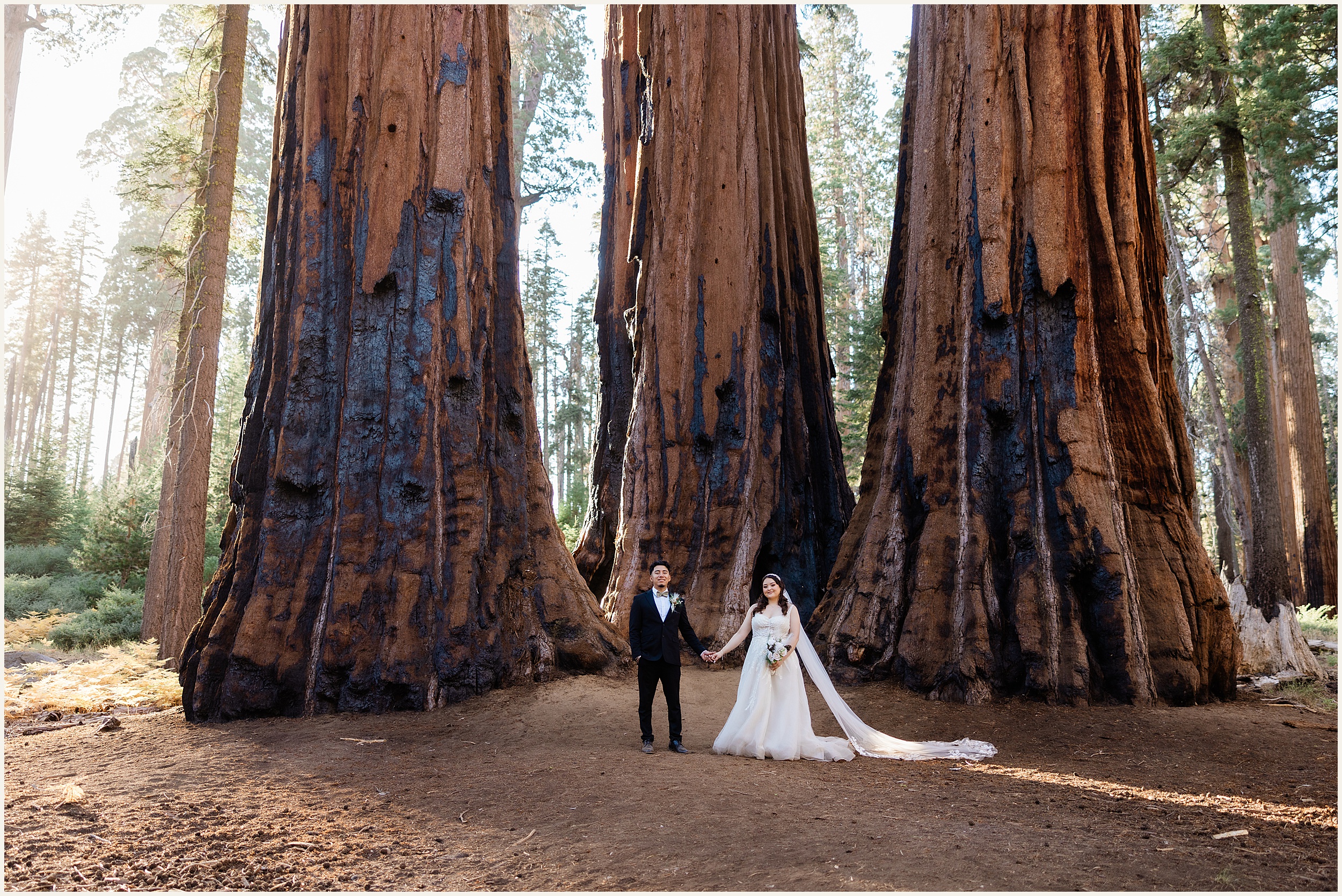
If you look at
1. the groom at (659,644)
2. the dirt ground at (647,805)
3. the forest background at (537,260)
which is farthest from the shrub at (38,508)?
the groom at (659,644)

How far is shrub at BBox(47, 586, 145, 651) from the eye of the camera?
12.0m

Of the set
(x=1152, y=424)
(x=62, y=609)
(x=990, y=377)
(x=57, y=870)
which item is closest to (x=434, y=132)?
(x=990, y=377)

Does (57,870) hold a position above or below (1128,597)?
below

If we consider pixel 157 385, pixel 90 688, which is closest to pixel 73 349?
pixel 157 385

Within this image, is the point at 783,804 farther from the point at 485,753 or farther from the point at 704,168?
the point at 704,168

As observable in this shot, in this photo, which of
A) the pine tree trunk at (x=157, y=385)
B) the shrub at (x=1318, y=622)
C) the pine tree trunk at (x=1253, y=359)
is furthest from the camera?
the pine tree trunk at (x=157, y=385)

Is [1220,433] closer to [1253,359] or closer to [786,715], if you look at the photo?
[1253,359]

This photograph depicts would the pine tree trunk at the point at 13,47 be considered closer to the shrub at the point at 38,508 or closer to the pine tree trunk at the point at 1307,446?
the shrub at the point at 38,508

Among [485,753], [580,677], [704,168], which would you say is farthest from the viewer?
[704,168]

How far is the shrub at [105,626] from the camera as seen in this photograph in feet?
39.5

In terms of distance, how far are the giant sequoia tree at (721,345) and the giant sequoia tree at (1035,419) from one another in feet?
4.74

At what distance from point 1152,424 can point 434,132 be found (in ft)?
24.2

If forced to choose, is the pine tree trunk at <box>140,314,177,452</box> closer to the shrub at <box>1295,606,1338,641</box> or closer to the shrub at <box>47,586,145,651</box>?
the shrub at <box>47,586,145,651</box>

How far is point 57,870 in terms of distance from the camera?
342 cm
